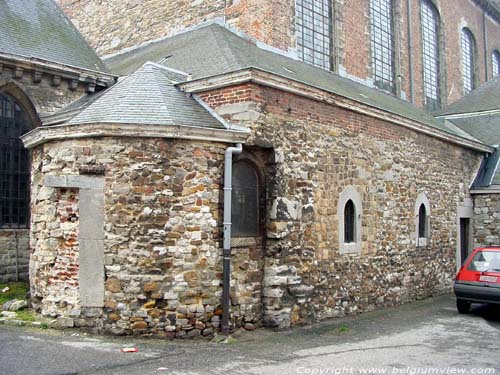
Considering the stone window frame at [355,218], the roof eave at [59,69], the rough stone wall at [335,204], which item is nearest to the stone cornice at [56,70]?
the roof eave at [59,69]

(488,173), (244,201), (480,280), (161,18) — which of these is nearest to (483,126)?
(488,173)

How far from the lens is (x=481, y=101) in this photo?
19.4m

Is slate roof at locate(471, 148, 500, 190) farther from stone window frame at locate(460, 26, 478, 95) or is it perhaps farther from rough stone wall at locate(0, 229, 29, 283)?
rough stone wall at locate(0, 229, 29, 283)

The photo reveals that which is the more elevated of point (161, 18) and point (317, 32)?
point (161, 18)

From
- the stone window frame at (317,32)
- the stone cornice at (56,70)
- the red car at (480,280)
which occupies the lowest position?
the red car at (480,280)

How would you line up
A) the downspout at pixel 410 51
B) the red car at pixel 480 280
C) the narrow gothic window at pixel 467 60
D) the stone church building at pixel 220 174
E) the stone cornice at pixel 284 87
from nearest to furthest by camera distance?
1. the stone church building at pixel 220 174
2. the stone cornice at pixel 284 87
3. the red car at pixel 480 280
4. the downspout at pixel 410 51
5. the narrow gothic window at pixel 467 60

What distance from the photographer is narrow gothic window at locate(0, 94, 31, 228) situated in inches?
480

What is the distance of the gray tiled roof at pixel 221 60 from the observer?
10891mm

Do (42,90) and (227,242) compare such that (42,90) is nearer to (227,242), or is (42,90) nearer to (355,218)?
(227,242)

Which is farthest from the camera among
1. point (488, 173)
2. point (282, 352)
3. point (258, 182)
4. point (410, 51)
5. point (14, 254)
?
point (410, 51)

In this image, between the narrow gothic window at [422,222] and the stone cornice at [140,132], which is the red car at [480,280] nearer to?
the narrow gothic window at [422,222]

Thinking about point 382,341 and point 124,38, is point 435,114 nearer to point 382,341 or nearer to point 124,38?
point 124,38

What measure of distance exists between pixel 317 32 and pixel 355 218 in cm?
662

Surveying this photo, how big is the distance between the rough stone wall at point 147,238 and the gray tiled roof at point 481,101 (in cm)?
1321
